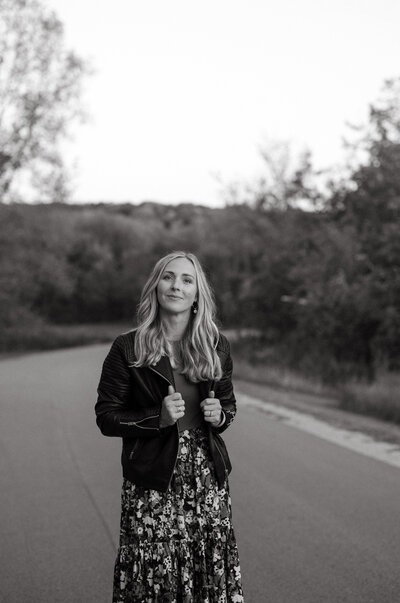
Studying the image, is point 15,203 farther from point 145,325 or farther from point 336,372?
point 145,325

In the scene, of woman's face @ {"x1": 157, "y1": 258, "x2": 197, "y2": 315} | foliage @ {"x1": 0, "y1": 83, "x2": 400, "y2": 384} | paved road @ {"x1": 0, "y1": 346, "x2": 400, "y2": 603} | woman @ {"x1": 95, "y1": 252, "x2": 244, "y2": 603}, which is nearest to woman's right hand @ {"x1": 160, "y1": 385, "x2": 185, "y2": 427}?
woman @ {"x1": 95, "y1": 252, "x2": 244, "y2": 603}

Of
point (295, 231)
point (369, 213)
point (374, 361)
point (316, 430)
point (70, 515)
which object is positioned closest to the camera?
point (70, 515)

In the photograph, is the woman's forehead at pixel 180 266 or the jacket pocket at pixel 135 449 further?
the woman's forehead at pixel 180 266

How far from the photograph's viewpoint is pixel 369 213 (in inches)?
939

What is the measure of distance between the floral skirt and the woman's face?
0.57 meters

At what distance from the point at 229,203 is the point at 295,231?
21.7 feet

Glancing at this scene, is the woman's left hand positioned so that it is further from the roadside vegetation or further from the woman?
the roadside vegetation

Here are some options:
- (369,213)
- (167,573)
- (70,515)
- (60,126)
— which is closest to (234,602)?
(167,573)

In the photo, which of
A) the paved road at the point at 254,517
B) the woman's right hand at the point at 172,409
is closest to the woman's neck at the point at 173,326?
the woman's right hand at the point at 172,409

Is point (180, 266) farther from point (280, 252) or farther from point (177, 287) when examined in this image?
point (280, 252)

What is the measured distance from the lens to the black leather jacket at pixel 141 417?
11.5ft

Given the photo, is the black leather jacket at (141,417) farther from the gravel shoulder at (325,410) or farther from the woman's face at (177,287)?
the gravel shoulder at (325,410)

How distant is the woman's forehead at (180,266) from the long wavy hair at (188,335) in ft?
0.05

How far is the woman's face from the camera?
366 cm
